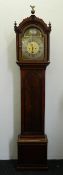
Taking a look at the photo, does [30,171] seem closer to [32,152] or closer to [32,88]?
[32,152]

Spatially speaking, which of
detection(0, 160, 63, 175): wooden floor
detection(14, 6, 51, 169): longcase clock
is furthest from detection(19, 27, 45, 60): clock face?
detection(0, 160, 63, 175): wooden floor

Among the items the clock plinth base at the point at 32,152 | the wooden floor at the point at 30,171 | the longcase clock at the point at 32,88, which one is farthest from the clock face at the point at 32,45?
the wooden floor at the point at 30,171

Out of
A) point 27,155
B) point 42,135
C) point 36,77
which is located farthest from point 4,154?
point 36,77

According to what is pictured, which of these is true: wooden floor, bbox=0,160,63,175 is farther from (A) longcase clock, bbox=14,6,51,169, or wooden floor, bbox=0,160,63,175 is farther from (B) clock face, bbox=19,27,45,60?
(B) clock face, bbox=19,27,45,60

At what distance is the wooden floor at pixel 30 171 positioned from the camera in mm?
2365

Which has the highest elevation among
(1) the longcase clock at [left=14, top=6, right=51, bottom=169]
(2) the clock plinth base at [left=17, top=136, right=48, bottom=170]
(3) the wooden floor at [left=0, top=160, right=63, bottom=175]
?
(1) the longcase clock at [left=14, top=6, right=51, bottom=169]

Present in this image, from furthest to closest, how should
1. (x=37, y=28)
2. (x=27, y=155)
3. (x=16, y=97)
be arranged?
(x=16, y=97), (x=27, y=155), (x=37, y=28)

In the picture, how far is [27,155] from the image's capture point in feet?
7.88

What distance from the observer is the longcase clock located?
226 centimetres

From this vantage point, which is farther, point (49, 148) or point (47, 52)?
point (49, 148)

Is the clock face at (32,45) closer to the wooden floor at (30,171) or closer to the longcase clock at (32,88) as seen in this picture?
the longcase clock at (32,88)

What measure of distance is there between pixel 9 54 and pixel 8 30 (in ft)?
0.79

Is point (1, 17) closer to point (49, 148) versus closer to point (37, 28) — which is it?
point (37, 28)

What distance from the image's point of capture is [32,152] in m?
2.39
